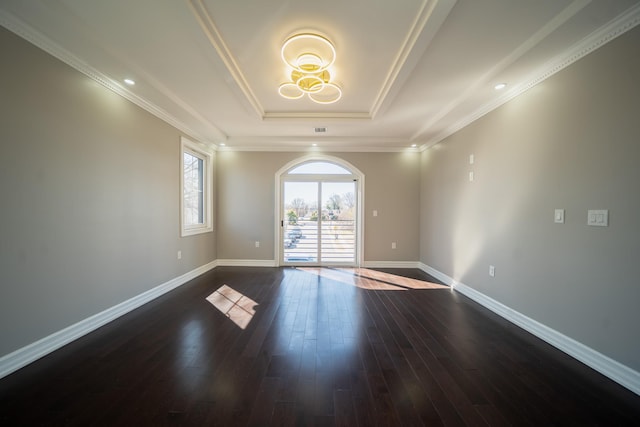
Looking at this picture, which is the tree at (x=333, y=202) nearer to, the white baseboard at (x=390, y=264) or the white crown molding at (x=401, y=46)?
the white baseboard at (x=390, y=264)

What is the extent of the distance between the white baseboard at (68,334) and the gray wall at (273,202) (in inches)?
75.0

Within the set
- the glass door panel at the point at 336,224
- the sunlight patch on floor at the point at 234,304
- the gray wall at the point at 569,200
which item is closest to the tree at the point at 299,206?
the glass door panel at the point at 336,224

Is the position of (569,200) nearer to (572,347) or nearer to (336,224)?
(572,347)

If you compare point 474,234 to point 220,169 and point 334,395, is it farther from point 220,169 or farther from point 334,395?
point 220,169

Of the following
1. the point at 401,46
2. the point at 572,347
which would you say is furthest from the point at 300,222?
the point at 572,347

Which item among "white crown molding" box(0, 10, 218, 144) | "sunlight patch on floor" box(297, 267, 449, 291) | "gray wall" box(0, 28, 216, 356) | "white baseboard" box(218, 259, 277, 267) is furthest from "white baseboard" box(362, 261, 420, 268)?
"white crown molding" box(0, 10, 218, 144)

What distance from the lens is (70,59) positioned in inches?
85.9

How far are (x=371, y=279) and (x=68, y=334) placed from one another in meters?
3.77

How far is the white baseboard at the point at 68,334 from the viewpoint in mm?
1794

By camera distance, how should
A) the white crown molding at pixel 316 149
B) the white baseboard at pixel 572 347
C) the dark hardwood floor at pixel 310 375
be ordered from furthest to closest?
1. the white crown molding at pixel 316 149
2. the white baseboard at pixel 572 347
3. the dark hardwood floor at pixel 310 375

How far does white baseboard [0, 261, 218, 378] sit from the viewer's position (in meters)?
1.79

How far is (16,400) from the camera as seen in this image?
5.01 ft

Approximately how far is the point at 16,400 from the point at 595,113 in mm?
4490

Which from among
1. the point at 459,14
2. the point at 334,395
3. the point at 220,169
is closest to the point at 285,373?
the point at 334,395
